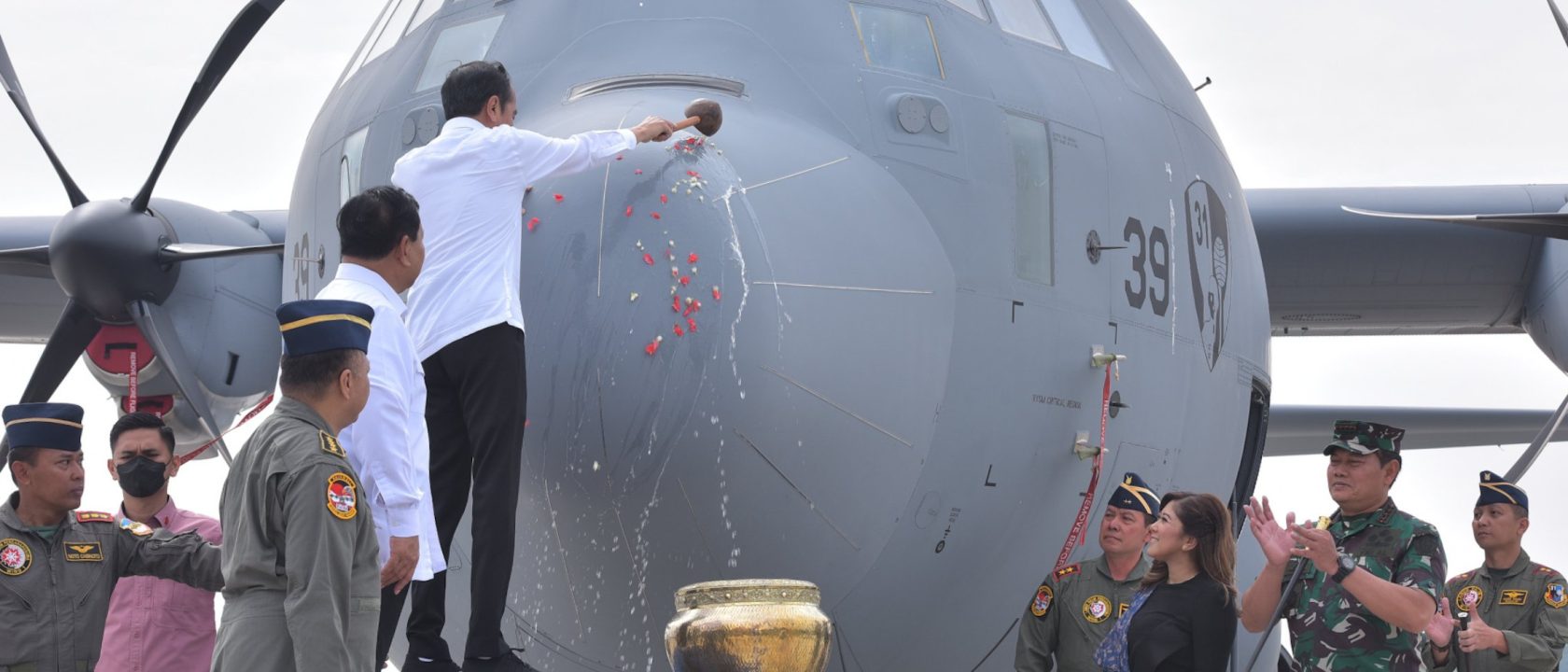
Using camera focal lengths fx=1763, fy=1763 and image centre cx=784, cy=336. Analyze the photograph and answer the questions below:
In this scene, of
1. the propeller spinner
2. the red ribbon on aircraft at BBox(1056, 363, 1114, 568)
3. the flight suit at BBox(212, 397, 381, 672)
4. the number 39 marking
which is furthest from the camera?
the propeller spinner

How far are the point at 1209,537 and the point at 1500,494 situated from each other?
2.87m

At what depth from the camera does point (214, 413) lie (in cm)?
1212

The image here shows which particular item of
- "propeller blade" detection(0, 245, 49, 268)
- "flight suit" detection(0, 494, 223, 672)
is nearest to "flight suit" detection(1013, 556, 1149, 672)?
"flight suit" detection(0, 494, 223, 672)

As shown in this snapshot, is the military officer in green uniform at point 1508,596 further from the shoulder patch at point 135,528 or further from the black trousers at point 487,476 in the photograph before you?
the shoulder patch at point 135,528

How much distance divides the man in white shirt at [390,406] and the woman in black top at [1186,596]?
85.1 inches

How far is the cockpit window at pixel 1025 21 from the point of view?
274 inches

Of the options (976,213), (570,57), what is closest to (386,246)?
(570,57)

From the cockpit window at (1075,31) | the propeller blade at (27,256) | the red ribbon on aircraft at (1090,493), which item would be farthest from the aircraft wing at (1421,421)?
the propeller blade at (27,256)

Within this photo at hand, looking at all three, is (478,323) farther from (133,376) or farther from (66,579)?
(133,376)

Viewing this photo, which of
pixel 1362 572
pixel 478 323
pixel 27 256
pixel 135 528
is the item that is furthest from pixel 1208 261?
pixel 27 256

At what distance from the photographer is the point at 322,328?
4.10 metres

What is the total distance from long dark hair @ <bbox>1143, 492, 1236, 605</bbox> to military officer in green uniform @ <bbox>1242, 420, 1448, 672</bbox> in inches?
4.8

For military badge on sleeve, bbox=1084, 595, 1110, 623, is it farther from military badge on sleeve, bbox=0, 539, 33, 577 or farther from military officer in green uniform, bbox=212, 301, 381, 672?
Result: military badge on sleeve, bbox=0, 539, 33, 577

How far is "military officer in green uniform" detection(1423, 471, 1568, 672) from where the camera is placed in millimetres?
7375
